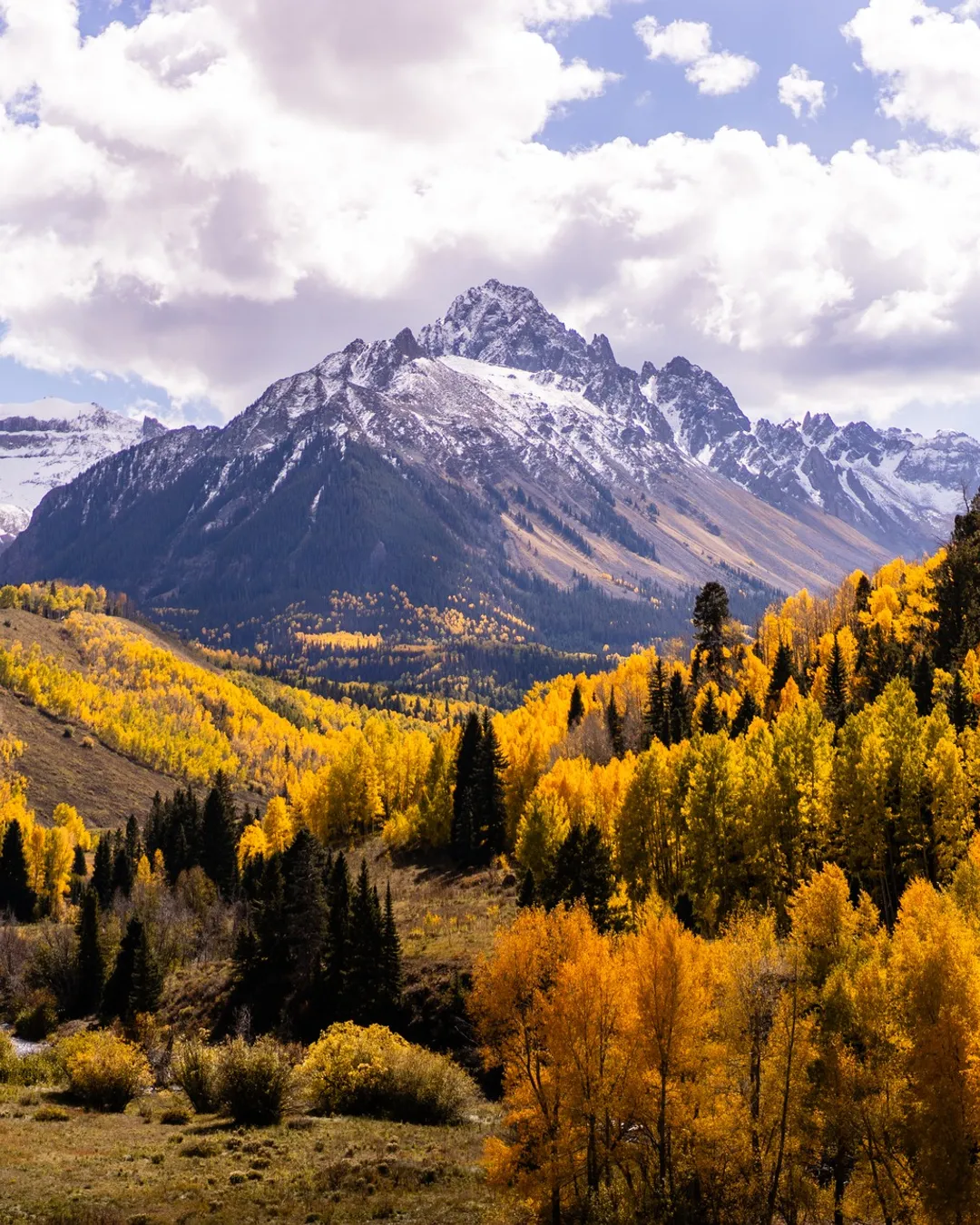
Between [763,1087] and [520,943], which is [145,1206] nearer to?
[520,943]

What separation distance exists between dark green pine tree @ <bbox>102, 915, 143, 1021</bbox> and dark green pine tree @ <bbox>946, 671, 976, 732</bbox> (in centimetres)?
7681

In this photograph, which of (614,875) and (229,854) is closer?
(614,875)

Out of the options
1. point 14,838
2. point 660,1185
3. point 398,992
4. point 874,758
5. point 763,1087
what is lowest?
point 14,838

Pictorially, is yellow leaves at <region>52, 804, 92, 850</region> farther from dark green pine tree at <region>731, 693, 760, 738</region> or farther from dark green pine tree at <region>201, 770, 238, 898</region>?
dark green pine tree at <region>731, 693, 760, 738</region>

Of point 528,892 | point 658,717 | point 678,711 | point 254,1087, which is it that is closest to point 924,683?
point 678,711

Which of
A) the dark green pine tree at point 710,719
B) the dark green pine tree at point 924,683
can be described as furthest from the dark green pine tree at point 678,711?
the dark green pine tree at point 924,683

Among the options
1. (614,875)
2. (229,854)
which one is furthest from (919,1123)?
(229,854)

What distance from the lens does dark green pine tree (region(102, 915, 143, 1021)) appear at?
8256cm

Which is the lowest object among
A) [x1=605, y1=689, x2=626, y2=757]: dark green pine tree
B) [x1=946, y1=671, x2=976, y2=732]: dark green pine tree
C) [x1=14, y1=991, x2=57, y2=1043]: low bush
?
[x1=14, y1=991, x2=57, y2=1043]: low bush

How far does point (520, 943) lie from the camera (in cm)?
4294

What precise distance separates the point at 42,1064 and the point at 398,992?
27.6m

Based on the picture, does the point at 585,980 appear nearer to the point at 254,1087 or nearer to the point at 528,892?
the point at 254,1087

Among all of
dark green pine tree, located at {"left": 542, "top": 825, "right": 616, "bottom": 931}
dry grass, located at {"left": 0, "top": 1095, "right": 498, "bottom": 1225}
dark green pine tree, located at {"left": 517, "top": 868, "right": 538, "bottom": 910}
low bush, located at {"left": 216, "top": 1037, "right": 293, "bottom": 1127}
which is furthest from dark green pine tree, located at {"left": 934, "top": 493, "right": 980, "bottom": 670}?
low bush, located at {"left": 216, "top": 1037, "right": 293, "bottom": 1127}

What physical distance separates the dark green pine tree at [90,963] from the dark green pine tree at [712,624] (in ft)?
270
